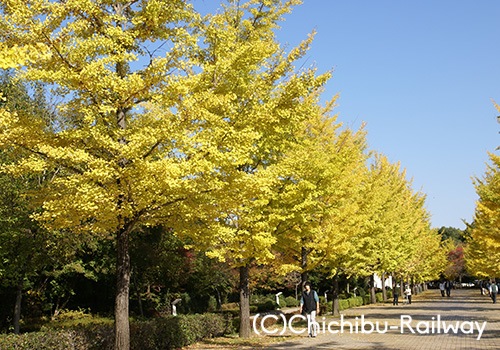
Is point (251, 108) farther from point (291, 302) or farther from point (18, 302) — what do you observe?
point (291, 302)

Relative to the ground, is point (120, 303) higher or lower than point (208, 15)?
lower

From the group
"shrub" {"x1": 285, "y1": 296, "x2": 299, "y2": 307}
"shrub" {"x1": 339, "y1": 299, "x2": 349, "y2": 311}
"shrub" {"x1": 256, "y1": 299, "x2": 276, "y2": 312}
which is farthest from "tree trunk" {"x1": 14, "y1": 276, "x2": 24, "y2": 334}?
"shrub" {"x1": 285, "y1": 296, "x2": 299, "y2": 307}

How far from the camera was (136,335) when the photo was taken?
1128 centimetres

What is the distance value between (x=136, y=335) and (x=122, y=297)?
2.11 m

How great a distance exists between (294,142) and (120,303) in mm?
7837

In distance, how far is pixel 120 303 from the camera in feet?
31.7

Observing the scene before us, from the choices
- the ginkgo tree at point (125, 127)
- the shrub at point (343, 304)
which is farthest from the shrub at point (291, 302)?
the ginkgo tree at point (125, 127)

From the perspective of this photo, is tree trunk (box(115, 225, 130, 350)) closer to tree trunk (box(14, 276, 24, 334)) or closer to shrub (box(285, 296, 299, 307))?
tree trunk (box(14, 276, 24, 334))

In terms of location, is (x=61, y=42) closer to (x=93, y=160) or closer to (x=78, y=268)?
(x=93, y=160)

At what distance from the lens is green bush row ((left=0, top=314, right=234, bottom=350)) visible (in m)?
9.47

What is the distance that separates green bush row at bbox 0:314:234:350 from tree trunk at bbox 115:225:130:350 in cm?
134

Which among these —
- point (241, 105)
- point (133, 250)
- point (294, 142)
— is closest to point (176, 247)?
point (133, 250)

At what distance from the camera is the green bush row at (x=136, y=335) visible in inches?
373

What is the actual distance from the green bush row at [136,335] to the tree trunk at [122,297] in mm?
1340
